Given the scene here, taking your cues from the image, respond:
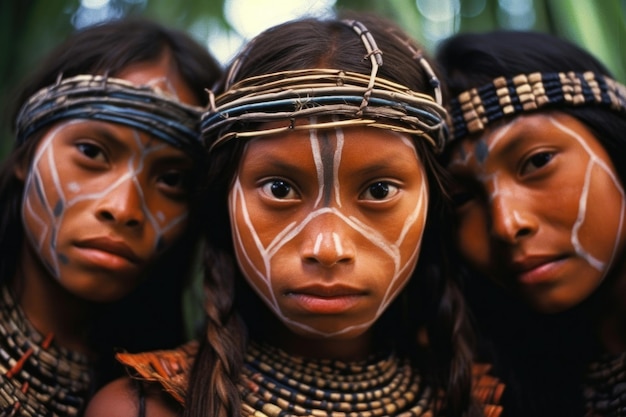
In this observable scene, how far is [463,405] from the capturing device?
159cm

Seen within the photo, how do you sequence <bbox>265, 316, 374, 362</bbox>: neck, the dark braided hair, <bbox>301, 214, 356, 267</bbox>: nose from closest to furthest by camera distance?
<bbox>301, 214, 356, 267</bbox>: nose → the dark braided hair → <bbox>265, 316, 374, 362</bbox>: neck

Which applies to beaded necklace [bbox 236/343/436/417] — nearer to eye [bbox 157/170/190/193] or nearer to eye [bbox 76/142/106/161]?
eye [bbox 157/170/190/193]

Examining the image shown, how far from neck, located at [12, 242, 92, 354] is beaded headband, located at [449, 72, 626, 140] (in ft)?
3.36

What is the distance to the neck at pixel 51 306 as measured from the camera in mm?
1859

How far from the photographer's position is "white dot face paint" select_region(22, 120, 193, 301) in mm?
1711

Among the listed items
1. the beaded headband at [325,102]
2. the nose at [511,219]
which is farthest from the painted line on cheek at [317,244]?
the nose at [511,219]

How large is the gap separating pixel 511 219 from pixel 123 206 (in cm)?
86

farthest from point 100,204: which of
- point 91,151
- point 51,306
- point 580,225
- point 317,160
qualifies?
point 580,225

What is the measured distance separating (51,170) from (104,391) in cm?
56

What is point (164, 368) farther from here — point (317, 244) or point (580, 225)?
point (580, 225)

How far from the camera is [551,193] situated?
1.68m

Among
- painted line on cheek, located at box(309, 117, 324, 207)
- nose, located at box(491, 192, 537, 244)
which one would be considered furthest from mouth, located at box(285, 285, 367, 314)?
nose, located at box(491, 192, 537, 244)

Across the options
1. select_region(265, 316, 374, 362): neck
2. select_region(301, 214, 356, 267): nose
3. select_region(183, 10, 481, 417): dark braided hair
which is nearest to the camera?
select_region(301, 214, 356, 267): nose

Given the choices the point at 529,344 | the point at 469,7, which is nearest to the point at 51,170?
the point at 529,344
